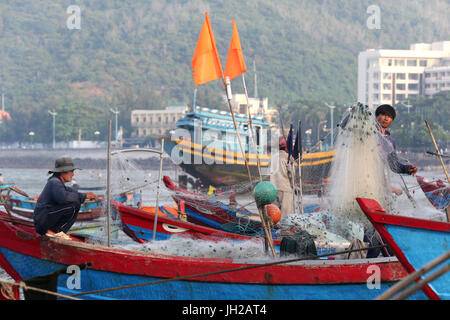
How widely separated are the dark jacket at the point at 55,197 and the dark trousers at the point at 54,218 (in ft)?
0.09

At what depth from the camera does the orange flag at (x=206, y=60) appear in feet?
32.7

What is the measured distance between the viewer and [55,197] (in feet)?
21.3

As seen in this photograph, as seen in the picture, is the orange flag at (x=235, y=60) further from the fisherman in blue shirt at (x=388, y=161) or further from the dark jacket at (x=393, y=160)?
the dark jacket at (x=393, y=160)

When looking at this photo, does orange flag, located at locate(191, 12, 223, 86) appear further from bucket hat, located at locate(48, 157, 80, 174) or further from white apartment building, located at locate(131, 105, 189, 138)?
white apartment building, located at locate(131, 105, 189, 138)

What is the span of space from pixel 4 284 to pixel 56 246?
124 centimetres

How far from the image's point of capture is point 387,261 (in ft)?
19.1

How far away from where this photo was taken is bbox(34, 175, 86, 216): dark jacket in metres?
6.49

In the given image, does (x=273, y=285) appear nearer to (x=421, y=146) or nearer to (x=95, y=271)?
(x=95, y=271)

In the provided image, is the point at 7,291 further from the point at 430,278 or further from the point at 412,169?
the point at 412,169

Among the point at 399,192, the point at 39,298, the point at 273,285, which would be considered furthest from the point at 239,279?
the point at 399,192

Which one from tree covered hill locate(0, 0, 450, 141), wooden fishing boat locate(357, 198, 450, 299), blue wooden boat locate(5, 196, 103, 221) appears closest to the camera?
wooden fishing boat locate(357, 198, 450, 299)

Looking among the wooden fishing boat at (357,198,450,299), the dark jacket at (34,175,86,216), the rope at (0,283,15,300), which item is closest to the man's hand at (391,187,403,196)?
the wooden fishing boat at (357,198,450,299)

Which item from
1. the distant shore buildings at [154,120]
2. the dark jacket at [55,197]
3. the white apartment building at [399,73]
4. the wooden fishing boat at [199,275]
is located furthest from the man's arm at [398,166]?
the white apartment building at [399,73]

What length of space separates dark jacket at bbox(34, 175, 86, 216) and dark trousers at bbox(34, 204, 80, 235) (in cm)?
3
